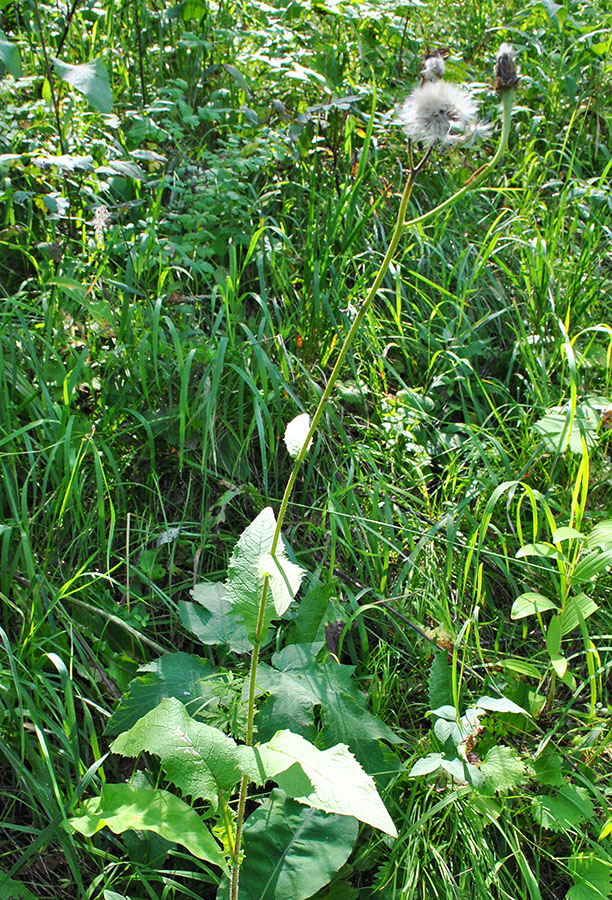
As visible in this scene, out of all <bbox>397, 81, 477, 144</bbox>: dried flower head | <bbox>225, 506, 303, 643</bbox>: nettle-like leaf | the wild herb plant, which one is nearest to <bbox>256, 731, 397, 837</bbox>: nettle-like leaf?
the wild herb plant

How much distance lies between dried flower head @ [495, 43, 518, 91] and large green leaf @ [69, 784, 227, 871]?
1.24 m

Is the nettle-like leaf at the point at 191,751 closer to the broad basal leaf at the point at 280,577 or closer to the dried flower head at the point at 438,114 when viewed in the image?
the broad basal leaf at the point at 280,577

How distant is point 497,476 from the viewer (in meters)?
2.18

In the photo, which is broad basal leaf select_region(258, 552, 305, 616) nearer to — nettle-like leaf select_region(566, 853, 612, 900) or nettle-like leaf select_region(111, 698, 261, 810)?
nettle-like leaf select_region(111, 698, 261, 810)

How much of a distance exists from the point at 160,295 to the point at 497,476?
1.18m

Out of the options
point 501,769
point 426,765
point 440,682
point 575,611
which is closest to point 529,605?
point 575,611

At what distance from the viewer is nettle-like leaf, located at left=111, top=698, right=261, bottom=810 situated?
1.13m

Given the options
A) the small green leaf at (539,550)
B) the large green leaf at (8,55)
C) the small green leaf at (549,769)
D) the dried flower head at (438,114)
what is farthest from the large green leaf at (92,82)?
the small green leaf at (549,769)

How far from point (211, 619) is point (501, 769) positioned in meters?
0.71

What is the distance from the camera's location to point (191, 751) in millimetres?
1154

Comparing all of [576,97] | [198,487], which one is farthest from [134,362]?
[576,97]

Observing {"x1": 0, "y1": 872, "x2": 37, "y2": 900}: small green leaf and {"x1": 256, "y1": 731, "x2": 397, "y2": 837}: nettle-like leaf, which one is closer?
{"x1": 256, "y1": 731, "x2": 397, "y2": 837}: nettle-like leaf

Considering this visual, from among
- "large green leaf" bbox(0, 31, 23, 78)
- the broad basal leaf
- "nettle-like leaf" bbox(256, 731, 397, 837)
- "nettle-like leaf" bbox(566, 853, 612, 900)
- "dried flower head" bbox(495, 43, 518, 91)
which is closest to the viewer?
"dried flower head" bbox(495, 43, 518, 91)

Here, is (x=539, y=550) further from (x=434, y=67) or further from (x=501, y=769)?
(x=434, y=67)
